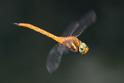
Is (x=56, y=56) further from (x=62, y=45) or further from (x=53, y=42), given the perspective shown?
(x=53, y=42)

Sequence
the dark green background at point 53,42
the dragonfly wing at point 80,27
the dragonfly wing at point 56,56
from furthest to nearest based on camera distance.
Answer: the dark green background at point 53,42 → the dragonfly wing at point 80,27 → the dragonfly wing at point 56,56

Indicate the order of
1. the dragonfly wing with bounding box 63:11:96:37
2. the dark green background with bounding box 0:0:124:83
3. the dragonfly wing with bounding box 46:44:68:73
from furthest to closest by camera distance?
1. the dark green background with bounding box 0:0:124:83
2. the dragonfly wing with bounding box 63:11:96:37
3. the dragonfly wing with bounding box 46:44:68:73

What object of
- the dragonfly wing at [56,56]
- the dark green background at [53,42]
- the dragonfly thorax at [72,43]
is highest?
the dragonfly thorax at [72,43]

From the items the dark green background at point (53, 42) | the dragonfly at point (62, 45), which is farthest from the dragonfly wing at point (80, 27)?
the dark green background at point (53, 42)

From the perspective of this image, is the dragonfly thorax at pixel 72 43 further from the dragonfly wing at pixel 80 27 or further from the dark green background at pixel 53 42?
the dark green background at pixel 53 42

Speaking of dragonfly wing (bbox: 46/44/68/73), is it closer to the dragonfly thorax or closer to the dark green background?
the dragonfly thorax

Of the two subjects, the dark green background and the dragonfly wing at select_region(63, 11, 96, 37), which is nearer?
the dragonfly wing at select_region(63, 11, 96, 37)

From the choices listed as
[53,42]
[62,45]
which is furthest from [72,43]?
[53,42]

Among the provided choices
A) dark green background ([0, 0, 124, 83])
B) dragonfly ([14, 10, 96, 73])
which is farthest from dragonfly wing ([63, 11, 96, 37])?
dark green background ([0, 0, 124, 83])

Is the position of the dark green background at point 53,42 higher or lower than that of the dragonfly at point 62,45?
lower
